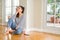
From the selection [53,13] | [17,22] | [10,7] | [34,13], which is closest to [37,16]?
[34,13]

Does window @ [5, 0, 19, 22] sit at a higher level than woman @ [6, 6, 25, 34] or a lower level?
higher

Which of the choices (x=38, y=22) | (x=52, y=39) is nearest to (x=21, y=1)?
(x=38, y=22)

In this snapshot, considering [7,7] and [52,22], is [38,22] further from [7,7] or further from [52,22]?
[7,7]

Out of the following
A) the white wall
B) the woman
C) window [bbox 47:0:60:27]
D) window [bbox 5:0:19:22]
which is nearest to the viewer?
the woman

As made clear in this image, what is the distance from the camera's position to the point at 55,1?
16.3ft

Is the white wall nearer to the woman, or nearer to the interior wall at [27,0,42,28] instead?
the interior wall at [27,0,42,28]

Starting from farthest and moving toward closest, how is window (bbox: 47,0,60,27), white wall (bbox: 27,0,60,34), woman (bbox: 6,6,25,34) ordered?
1. white wall (bbox: 27,0,60,34)
2. window (bbox: 47,0,60,27)
3. woman (bbox: 6,6,25,34)

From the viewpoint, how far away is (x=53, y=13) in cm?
502

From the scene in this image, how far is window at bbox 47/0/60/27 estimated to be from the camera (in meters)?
4.95

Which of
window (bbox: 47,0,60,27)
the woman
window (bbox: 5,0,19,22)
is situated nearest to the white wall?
window (bbox: 47,0,60,27)

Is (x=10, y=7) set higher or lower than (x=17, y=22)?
higher

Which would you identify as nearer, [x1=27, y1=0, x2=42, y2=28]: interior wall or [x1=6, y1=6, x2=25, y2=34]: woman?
[x1=6, y1=6, x2=25, y2=34]: woman

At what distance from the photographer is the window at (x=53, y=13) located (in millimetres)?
4949

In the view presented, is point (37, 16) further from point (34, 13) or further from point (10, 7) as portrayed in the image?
point (10, 7)
